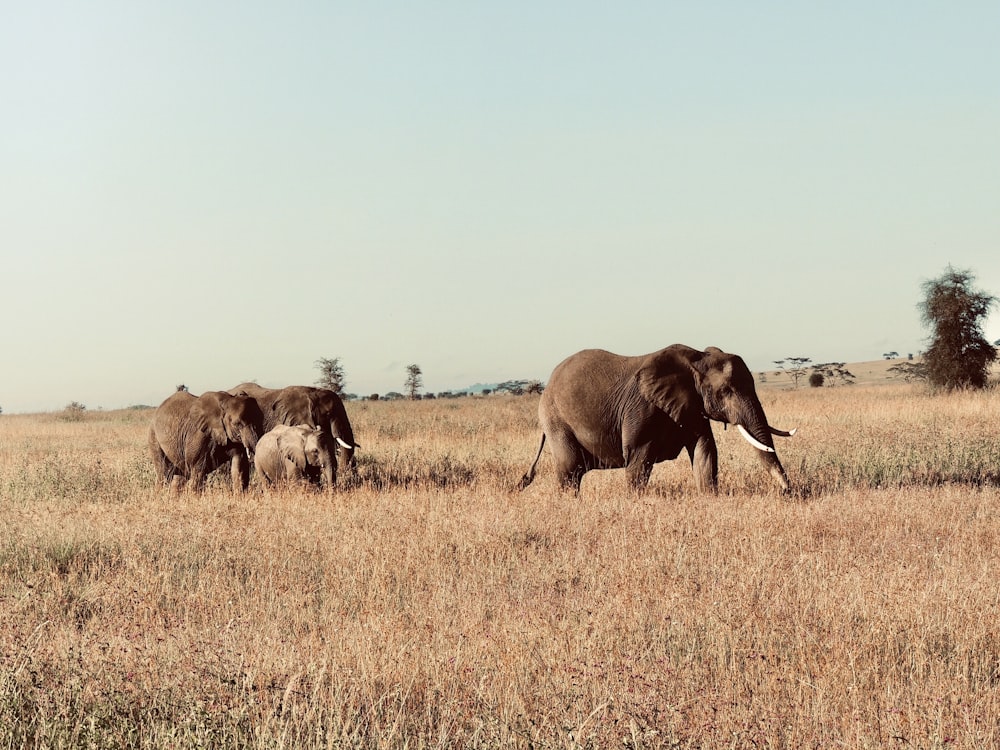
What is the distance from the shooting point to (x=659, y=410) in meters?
12.5

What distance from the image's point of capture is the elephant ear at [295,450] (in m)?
14.4

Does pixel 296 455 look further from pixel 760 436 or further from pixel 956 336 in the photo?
pixel 956 336

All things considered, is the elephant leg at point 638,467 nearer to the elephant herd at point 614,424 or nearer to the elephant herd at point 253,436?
the elephant herd at point 614,424

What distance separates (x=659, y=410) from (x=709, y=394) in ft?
2.38

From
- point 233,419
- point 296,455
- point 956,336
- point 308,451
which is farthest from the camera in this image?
point 956,336

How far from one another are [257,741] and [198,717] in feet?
1.17

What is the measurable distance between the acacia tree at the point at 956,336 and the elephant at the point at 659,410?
34.6 m

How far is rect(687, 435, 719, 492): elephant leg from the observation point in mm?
12531

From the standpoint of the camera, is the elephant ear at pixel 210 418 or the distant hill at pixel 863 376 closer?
the elephant ear at pixel 210 418

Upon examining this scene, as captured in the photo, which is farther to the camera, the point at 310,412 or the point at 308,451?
the point at 310,412

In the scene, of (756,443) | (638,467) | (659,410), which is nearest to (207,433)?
(638,467)

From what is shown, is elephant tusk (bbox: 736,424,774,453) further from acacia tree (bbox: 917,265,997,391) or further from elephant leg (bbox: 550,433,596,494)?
acacia tree (bbox: 917,265,997,391)

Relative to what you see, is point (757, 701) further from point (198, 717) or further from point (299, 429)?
point (299, 429)

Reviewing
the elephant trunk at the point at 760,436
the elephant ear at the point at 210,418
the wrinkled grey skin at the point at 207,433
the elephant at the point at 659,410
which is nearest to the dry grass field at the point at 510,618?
the elephant trunk at the point at 760,436
